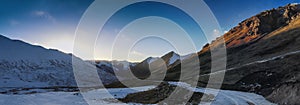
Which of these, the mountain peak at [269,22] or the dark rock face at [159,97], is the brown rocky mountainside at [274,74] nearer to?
the mountain peak at [269,22]

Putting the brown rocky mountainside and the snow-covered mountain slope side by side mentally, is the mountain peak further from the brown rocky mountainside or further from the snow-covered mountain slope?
the snow-covered mountain slope

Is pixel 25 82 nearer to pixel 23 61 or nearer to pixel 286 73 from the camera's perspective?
pixel 23 61

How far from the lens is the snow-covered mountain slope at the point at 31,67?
84444 mm

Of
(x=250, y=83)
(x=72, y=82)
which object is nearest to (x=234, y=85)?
(x=250, y=83)

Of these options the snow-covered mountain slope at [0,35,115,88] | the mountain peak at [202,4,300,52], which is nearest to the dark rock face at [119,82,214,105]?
the snow-covered mountain slope at [0,35,115,88]

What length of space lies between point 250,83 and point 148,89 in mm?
24558

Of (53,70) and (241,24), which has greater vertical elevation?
(241,24)

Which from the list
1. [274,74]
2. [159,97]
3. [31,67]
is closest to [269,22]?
[274,74]

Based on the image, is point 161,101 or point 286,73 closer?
point 161,101

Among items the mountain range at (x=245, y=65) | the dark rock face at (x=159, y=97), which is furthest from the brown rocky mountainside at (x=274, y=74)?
the dark rock face at (x=159, y=97)

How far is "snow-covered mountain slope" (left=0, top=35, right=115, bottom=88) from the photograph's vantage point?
277 feet

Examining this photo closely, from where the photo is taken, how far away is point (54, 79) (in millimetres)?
91562

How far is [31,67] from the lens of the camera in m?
98.5

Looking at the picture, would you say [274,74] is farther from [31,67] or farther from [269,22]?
[269,22]
